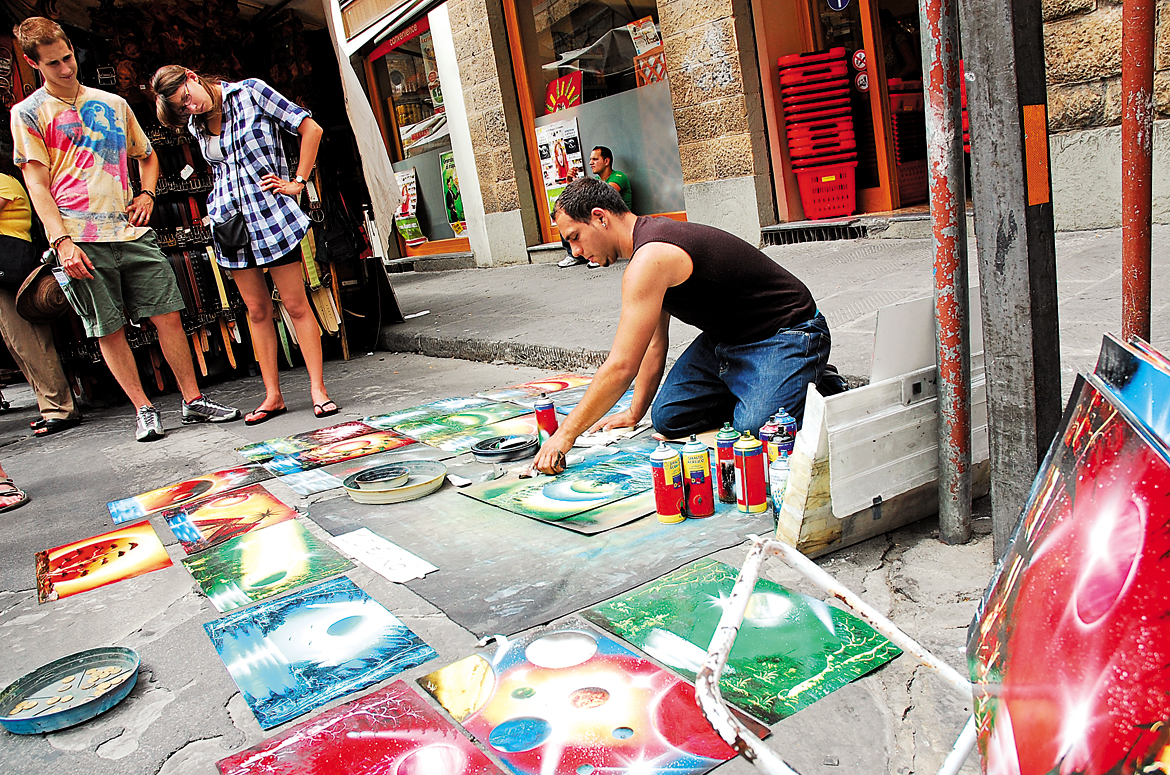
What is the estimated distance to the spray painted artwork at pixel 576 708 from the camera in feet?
5.14

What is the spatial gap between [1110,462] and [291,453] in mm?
3778

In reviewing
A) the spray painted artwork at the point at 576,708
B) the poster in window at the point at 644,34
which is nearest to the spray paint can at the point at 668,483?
the spray painted artwork at the point at 576,708

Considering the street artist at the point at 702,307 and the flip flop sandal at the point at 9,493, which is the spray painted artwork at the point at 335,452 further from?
the street artist at the point at 702,307

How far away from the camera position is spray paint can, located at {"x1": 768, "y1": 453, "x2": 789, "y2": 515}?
92.9 inches

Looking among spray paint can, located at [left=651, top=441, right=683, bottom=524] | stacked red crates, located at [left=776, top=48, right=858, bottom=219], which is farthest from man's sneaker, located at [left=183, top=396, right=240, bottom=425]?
stacked red crates, located at [left=776, top=48, right=858, bottom=219]

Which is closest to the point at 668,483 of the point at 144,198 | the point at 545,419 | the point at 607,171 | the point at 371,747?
the point at 545,419

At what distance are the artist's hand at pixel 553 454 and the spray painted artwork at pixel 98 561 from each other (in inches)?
50.2

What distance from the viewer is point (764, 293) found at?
3010 millimetres

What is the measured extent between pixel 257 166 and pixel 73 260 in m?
1.05

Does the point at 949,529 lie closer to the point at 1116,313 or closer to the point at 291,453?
the point at 1116,313

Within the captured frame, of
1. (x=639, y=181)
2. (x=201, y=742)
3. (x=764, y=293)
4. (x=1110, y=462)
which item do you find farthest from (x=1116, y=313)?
(x=639, y=181)

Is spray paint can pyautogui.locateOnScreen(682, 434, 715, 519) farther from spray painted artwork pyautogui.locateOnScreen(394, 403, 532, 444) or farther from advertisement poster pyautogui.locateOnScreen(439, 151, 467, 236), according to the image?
advertisement poster pyautogui.locateOnScreen(439, 151, 467, 236)

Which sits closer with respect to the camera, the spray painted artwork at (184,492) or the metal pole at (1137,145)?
the metal pole at (1137,145)

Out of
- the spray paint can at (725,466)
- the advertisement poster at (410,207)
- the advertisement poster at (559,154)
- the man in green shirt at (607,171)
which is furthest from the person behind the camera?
the advertisement poster at (410,207)
